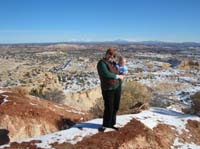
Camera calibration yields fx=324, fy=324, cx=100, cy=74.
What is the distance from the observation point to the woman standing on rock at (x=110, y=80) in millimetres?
8930

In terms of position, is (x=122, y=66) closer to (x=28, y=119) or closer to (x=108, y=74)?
(x=108, y=74)

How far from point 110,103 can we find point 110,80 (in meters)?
0.74

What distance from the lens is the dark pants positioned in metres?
9.27

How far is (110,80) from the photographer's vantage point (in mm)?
9055

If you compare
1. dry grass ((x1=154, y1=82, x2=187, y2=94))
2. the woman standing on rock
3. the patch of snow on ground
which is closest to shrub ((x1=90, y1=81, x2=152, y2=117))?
the patch of snow on ground

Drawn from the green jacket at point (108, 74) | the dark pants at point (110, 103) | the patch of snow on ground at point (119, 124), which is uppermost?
the green jacket at point (108, 74)

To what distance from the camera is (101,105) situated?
2353 cm

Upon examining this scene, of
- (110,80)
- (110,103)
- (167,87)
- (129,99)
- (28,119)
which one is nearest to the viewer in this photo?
(110,80)

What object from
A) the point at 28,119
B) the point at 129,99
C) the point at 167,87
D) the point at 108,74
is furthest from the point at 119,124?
the point at 167,87

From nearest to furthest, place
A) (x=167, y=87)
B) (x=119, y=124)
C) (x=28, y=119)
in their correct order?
1. (x=119, y=124)
2. (x=28, y=119)
3. (x=167, y=87)

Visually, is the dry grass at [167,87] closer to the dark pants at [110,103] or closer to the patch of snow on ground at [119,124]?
the patch of snow on ground at [119,124]

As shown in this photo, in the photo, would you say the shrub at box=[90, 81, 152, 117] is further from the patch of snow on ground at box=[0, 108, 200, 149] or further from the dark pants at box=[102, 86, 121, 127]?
the dark pants at box=[102, 86, 121, 127]

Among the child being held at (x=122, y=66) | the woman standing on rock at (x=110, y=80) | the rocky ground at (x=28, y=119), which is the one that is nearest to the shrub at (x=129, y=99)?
the rocky ground at (x=28, y=119)

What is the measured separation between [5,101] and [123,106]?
6.60m
